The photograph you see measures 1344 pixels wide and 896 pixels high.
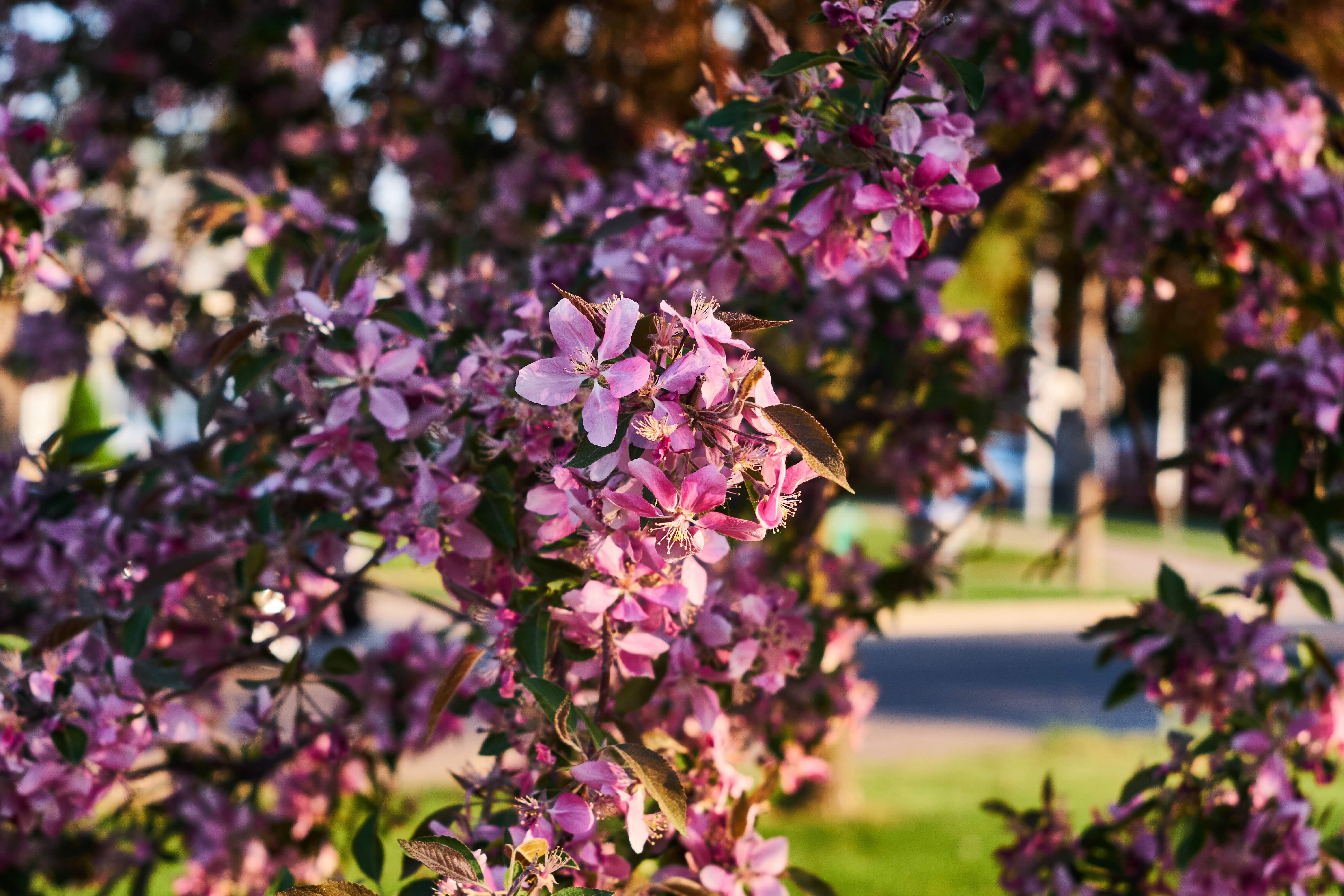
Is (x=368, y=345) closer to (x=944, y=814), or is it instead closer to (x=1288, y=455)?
(x=1288, y=455)

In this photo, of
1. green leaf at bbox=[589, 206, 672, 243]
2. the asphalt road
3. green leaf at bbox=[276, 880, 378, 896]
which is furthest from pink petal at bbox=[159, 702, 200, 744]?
the asphalt road

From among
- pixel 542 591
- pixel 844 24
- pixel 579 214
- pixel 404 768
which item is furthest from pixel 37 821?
pixel 404 768

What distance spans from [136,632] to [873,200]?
4.01 feet

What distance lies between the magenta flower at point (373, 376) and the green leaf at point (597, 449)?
0.47m

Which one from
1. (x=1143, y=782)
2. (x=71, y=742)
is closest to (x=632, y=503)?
(x=71, y=742)

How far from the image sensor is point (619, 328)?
1.09 metres

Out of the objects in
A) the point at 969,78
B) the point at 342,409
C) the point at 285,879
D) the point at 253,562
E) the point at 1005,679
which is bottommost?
the point at 1005,679

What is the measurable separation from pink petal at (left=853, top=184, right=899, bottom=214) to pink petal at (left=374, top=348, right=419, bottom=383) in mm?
619

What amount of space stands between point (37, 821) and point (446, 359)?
3.68ft

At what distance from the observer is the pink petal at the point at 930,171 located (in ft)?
4.45

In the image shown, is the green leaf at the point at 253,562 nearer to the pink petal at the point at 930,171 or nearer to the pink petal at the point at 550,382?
the pink petal at the point at 550,382

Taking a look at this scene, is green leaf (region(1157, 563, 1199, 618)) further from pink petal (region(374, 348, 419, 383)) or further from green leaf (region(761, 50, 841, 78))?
pink petal (region(374, 348, 419, 383))

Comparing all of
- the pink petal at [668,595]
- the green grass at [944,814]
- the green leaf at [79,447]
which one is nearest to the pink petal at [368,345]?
the pink petal at [668,595]

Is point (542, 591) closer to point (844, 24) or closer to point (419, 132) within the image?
point (844, 24)
